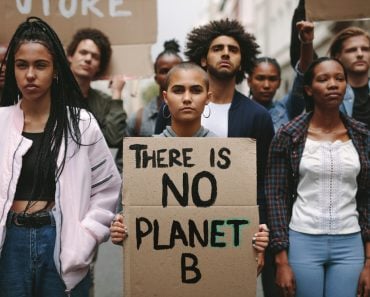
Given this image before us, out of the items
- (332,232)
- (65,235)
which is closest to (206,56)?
(332,232)

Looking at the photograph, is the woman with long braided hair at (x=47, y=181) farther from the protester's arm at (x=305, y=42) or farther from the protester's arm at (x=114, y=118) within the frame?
the protester's arm at (x=305, y=42)

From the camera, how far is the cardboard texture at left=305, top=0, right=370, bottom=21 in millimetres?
3672

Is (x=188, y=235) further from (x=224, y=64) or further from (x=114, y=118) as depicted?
(x=114, y=118)

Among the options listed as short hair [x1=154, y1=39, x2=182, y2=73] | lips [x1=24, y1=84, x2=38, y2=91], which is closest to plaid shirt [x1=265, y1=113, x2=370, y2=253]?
lips [x1=24, y1=84, x2=38, y2=91]

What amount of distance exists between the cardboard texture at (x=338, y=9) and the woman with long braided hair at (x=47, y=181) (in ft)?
5.57

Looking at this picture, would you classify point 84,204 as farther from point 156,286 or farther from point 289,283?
point 289,283

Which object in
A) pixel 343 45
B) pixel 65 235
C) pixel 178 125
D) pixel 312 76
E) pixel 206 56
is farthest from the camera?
pixel 343 45

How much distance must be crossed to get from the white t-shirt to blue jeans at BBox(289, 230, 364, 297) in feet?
2.40

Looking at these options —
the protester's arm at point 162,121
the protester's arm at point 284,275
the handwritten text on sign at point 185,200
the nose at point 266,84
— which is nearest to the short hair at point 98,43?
the protester's arm at point 162,121

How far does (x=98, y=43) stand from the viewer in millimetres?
4023

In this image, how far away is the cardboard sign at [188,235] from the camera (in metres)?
2.59

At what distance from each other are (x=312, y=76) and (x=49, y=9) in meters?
1.98

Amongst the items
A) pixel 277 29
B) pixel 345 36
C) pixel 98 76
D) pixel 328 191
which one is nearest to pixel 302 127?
pixel 328 191

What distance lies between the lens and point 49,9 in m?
4.12
